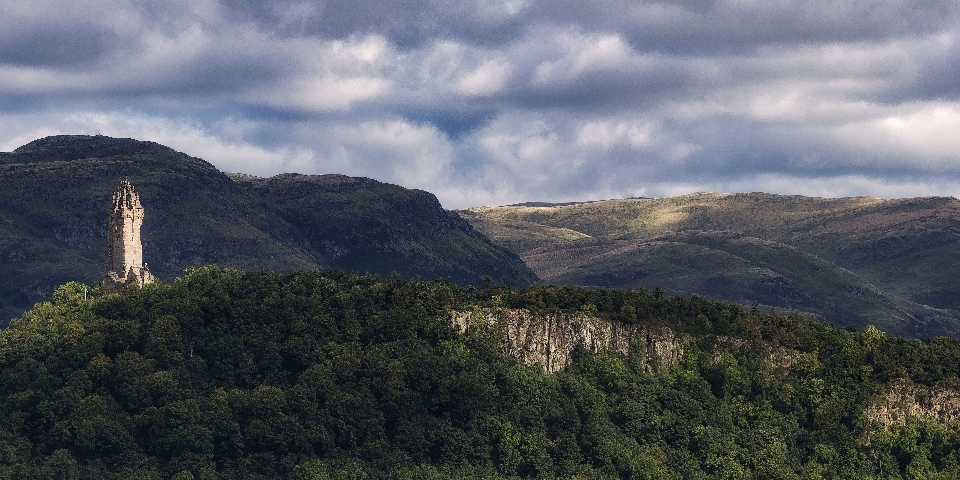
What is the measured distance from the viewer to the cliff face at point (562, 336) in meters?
179

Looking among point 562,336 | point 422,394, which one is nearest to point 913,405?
Answer: point 562,336

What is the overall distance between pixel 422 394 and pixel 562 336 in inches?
819

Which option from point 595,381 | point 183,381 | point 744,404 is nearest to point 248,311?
point 183,381

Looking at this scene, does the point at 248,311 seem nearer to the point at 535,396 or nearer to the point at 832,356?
the point at 535,396

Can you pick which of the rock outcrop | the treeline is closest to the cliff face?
the treeline

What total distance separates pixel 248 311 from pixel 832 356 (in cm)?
7222

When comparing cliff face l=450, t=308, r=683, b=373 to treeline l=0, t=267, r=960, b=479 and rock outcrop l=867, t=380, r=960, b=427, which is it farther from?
rock outcrop l=867, t=380, r=960, b=427

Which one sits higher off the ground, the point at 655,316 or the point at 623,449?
the point at 655,316

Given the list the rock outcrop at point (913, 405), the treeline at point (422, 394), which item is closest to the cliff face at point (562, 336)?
the treeline at point (422, 394)

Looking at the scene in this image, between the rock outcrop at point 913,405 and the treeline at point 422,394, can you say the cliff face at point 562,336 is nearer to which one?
the treeline at point 422,394

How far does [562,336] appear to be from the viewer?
17975 centimetres

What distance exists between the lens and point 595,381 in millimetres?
175500

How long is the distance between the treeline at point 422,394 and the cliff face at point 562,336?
1.40 meters

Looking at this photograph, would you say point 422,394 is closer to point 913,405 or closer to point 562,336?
point 562,336
